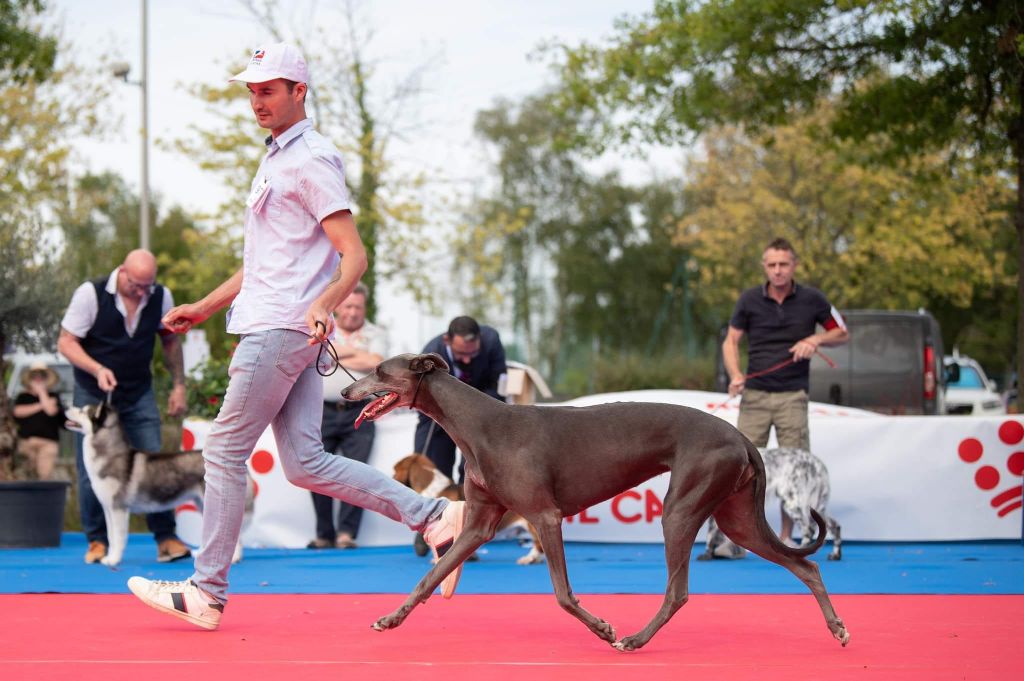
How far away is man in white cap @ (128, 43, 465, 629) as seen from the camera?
4.79 metres

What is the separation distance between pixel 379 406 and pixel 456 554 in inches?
24.3

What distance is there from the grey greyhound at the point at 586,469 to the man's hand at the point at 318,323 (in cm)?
26

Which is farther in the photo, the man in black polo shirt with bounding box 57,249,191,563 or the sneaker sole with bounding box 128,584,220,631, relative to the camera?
the man in black polo shirt with bounding box 57,249,191,563

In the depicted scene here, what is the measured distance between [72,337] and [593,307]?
152 ft

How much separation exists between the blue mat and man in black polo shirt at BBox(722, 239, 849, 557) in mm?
901

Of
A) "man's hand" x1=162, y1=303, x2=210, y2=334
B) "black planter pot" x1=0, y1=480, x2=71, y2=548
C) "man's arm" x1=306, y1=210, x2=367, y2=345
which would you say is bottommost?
"black planter pot" x1=0, y1=480, x2=71, y2=548

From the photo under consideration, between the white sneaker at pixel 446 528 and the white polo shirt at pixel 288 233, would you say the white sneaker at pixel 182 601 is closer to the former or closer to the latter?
the white sneaker at pixel 446 528

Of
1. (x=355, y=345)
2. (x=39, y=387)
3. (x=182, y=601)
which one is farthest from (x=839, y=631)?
(x=39, y=387)

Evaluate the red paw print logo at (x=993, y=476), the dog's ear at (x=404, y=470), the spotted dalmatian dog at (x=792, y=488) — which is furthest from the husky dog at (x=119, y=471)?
the red paw print logo at (x=993, y=476)

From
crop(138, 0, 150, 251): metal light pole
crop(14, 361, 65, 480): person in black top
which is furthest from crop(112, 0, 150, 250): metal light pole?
crop(14, 361, 65, 480): person in black top

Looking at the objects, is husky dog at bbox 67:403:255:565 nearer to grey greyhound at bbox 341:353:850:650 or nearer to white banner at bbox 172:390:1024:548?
white banner at bbox 172:390:1024:548

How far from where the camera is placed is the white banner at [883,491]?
953 centimetres

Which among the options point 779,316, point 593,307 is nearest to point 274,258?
point 779,316

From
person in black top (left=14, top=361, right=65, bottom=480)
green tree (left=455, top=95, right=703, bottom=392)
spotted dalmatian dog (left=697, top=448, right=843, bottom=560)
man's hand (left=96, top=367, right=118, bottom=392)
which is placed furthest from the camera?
green tree (left=455, top=95, right=703, bottom=392)
